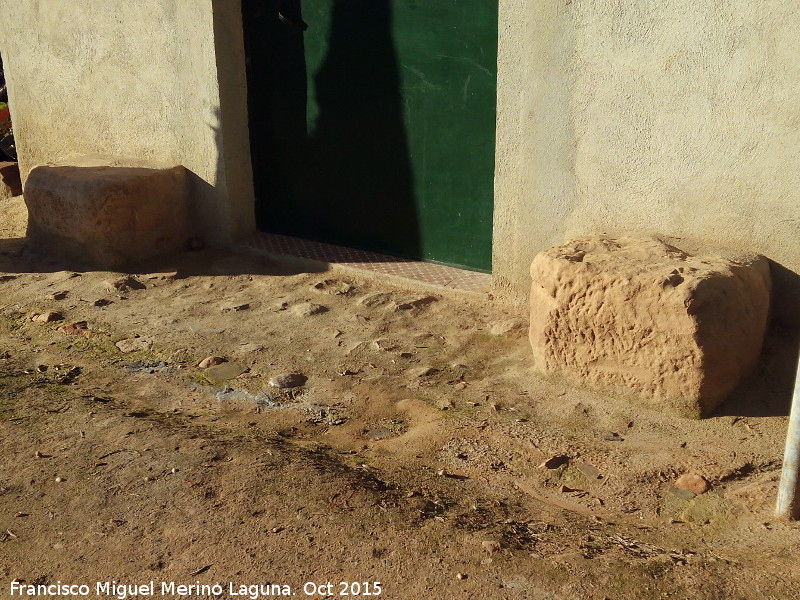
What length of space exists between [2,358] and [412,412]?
209 centimetres

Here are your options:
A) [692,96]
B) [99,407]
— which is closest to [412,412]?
[99,407]

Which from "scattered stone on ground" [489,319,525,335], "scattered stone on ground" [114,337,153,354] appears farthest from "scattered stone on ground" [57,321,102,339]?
"scattered stone on ground" [489,319,525,335]

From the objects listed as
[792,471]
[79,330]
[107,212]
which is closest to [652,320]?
[792,471]

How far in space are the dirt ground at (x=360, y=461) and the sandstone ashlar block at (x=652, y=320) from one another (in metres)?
0.12

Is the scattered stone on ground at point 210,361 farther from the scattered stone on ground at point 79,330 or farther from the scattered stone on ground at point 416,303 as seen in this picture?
the scattered stone on ground at point 416,303

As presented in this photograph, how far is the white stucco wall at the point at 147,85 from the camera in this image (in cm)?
559

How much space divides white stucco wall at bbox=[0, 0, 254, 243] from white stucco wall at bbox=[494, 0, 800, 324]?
196 centimetres

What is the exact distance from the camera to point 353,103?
18.0ft

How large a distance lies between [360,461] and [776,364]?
6.05 feet

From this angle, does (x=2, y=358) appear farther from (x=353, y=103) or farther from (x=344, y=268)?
(x=353, y=103)

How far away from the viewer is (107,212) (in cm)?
549

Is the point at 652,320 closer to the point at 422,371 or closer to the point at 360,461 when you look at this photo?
the point at 422,371

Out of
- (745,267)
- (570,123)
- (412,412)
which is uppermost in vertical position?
(570,123)

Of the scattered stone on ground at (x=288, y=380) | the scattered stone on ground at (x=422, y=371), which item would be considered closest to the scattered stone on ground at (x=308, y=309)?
the scattered stone on ground at (x=288, y=380)
